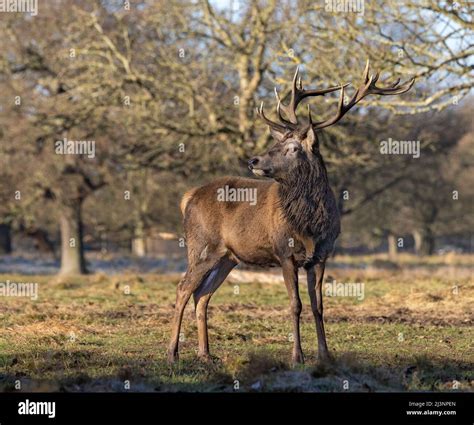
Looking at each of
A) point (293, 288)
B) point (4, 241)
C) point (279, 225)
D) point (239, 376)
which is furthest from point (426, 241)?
point (239, 376)

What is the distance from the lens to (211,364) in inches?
403

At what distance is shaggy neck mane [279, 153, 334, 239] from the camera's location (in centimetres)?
1069

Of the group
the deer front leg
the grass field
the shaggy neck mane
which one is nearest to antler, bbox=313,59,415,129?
the shaggy neck mane

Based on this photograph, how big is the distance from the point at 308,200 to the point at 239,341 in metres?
2.48

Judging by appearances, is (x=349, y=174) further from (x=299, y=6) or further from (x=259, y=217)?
(x=259, y=217)

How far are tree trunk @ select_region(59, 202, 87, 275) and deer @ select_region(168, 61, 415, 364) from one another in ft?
62.9

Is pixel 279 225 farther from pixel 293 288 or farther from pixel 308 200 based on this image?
pixel 293 288

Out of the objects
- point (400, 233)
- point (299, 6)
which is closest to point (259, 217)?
point (299, 6)

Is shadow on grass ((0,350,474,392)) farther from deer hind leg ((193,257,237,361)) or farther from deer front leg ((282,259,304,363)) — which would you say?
deer hind leg ((193,257,237,361))

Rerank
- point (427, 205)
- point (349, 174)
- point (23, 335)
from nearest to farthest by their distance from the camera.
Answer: point (23, 335)
point (349, 174)
point (427, 205)

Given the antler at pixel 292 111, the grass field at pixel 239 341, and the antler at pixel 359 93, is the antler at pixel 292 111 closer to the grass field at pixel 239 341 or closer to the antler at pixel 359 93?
the antler at pixel 359 93

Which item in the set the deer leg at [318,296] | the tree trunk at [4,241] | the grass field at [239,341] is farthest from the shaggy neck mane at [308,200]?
the tree trunk at [4,241]

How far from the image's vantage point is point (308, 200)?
423 inches

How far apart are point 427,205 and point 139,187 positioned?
22.6m
